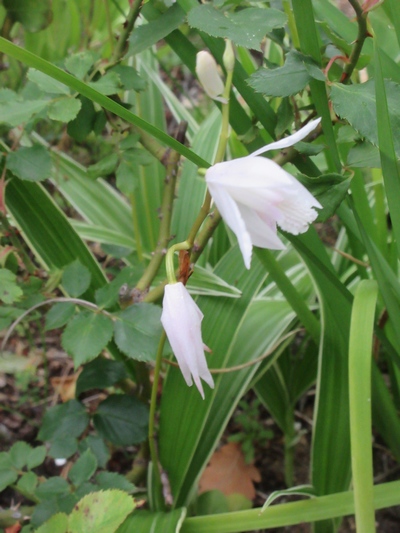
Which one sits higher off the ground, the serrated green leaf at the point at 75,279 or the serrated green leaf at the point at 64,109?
the serrated green leaf at the point at 64,109

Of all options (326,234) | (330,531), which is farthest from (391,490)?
(326,234)

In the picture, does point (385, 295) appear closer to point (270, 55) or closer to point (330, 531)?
point (330, 531)

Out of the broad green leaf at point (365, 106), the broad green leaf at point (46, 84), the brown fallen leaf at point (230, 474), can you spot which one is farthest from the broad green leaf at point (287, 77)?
the brown fallen leaf at point (230, 474)

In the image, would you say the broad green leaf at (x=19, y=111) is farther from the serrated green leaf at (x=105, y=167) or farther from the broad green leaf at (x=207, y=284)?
the broad green leaf at (x=207, y=284)

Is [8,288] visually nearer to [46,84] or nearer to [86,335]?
[86,335]

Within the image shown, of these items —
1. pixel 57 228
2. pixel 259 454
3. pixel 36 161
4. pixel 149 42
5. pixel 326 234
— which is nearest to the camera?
pixel 149 42

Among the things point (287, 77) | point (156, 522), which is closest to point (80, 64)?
point (287, 77)
